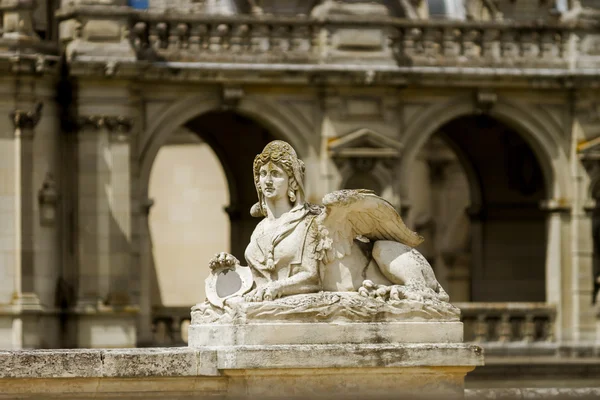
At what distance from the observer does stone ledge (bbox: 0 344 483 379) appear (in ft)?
57.5

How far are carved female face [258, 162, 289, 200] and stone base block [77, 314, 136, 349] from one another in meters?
18.4

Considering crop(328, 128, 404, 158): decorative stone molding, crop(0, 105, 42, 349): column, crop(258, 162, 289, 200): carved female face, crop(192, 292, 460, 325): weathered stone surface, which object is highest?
crop(328, 128, 404, 158): decorative stone molding

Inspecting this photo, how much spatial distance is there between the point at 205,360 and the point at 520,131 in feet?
78.4

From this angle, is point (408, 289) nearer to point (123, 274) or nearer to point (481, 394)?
point (481, 394)

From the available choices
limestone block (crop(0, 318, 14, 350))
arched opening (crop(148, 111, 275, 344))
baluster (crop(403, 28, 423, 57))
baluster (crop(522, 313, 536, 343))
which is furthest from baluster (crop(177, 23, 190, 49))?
arched opening (crop(148, 111, 275, 344))

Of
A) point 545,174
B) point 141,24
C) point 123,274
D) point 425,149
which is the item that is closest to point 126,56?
point 141,24

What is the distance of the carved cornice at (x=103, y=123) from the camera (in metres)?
38.1

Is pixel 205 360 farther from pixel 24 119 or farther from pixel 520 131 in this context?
pixel 520 131

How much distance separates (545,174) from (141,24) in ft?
25.4

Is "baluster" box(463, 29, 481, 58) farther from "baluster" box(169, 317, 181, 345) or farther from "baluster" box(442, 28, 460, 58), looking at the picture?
"baluster" box(169, 317, 181, 345)

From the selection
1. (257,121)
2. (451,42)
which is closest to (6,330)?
(257,121)

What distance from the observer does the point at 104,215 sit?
38188 mm

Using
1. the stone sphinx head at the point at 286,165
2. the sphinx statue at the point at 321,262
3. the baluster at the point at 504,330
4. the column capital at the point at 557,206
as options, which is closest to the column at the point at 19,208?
the baluster at the point at 504,330

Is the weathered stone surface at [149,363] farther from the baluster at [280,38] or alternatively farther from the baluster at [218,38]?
the baluster at [280,38]
